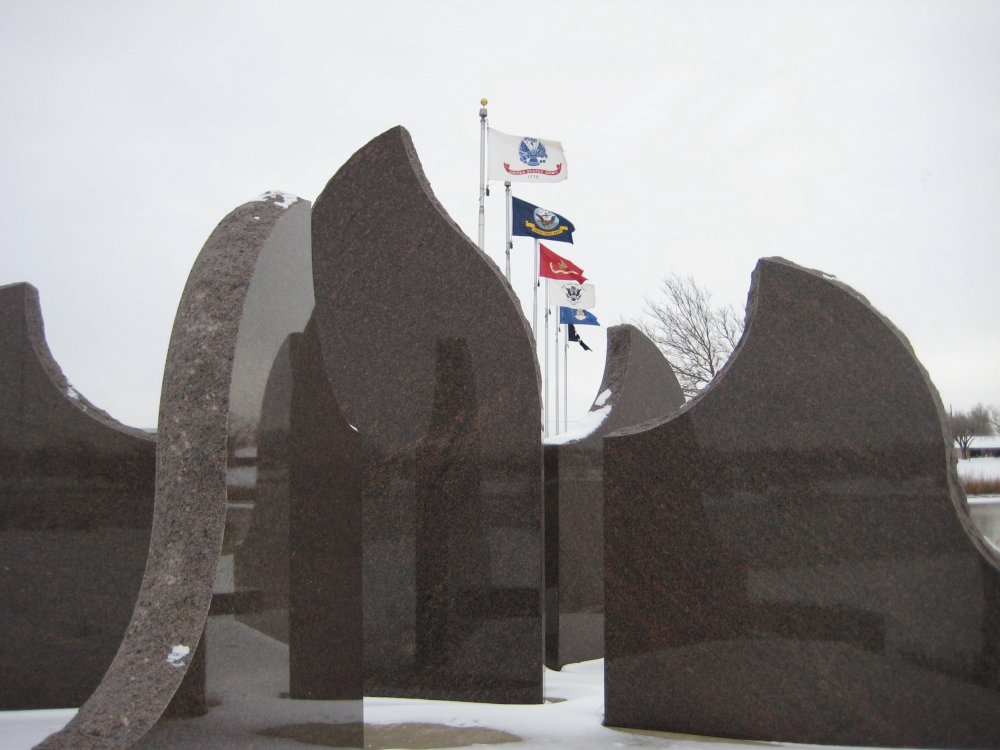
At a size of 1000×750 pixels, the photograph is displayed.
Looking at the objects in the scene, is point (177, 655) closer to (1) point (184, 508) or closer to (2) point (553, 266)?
(1) point (184, 508)

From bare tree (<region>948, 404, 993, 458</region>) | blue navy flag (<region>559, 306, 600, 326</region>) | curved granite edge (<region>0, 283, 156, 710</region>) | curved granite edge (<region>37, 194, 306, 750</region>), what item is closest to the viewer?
curved granite edge (<region>37, 194, 306, 750</region>)

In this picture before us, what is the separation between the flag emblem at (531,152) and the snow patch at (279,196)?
13.5 meters

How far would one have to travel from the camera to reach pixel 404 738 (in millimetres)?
3822

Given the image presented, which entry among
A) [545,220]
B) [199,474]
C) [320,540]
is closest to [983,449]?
[545,220]

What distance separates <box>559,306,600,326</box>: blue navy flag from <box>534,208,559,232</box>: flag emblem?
5.25m

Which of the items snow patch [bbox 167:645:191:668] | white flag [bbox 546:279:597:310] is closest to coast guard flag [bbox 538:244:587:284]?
white flag [bbox 546:279:597:310]

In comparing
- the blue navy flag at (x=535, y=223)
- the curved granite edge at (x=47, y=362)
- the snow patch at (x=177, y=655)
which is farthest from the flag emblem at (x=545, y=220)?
the snow patch at (x=177, y=655)

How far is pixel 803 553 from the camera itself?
4016 mm

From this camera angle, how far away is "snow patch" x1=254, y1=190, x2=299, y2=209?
3.26m

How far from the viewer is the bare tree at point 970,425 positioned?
54.8m

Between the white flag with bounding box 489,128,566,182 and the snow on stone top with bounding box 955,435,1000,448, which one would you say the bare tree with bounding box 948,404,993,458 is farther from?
the white flag with bounding box 489,128,566,182

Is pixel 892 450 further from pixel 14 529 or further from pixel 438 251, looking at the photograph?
pixel 14 529

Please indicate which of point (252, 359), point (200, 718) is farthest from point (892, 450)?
point (200, 718)

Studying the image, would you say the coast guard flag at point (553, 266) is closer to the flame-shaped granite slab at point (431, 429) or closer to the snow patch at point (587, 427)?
the snow patch at point (587, 427)
